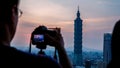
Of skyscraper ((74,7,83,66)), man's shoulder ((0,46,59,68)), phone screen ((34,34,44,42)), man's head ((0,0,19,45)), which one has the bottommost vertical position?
skyscraper ((74,7,83,66))

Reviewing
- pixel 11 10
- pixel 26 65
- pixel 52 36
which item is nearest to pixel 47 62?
pixel 26 65

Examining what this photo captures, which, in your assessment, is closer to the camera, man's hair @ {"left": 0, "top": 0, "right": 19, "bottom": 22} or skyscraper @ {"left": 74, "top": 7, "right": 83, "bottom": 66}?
man's hair @ {"left": 0, "top": 0, "right": 19, "bottom": 22}

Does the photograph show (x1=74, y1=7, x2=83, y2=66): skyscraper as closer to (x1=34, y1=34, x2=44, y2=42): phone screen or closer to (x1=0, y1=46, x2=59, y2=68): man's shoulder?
(x1=34, y1=34, x2=44, y2=42): phone screen

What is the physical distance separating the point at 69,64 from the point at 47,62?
386 millimetres

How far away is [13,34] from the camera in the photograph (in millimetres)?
1307

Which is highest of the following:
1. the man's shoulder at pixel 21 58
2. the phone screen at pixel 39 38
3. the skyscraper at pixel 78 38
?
the phone screen at pixel 39 38

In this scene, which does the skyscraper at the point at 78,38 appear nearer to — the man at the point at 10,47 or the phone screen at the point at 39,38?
the phone screen at the point at 39,38

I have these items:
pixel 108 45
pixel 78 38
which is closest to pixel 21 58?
pixel 108 45

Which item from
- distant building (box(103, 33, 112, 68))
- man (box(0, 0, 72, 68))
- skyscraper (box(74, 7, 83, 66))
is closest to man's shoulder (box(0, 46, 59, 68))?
man (box(0, 0, 72, 68))

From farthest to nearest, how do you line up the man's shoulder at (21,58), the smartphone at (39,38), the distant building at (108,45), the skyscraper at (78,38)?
1. the skyscraper at (78,38)
2. the distant building at (108,45)
3. the smartphone at (39,38)
4. the man's shoulder at (21,58)

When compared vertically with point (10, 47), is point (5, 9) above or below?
above

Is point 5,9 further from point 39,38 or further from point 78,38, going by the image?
point 78,38

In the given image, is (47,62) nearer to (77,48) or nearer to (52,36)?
(52,36)

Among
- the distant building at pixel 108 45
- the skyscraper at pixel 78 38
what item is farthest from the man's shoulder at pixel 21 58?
the skyscraper at pixel 78 38
